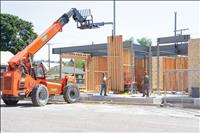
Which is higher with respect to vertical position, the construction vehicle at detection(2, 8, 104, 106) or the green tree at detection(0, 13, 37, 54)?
the green tree at detection(0, 13, 37, 54)

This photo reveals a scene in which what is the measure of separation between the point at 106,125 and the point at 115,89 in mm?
13936

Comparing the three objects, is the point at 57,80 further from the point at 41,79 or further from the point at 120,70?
the point at 120,70

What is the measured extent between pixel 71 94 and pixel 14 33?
36953mm

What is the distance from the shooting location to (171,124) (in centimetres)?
1288

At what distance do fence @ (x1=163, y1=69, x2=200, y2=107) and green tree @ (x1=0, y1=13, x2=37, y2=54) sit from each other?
1311 inches

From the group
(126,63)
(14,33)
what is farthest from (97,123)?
(14,33)

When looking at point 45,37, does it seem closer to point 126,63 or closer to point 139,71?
point 126,63

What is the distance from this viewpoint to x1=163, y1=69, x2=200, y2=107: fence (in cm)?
2022

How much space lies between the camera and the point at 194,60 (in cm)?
2339

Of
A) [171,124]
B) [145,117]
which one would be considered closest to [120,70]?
[145,117]

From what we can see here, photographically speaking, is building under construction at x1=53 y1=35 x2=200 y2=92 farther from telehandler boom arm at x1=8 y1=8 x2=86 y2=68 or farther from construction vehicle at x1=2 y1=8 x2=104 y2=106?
construction vehicle at x1=2 y1=8 x2=104 y2=106

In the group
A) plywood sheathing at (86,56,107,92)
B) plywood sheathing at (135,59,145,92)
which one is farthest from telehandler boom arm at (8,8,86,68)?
plywood sheathing at (86,56,107,92)

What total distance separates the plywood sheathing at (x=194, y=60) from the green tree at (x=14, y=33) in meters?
37.3

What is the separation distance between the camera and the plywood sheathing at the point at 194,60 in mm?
22984
